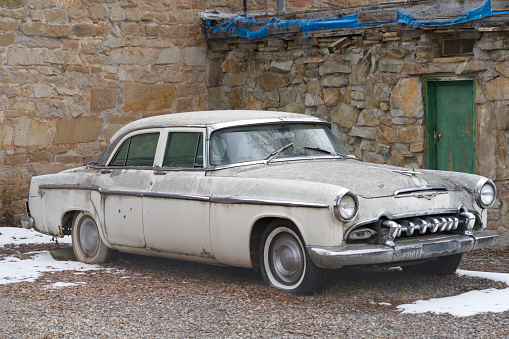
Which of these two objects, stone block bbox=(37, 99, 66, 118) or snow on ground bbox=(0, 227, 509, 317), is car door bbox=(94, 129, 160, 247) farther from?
stone block bbox=(37, 99, 66, 118)

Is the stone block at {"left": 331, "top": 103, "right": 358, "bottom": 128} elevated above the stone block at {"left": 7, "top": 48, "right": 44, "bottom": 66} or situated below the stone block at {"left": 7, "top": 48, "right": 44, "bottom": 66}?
below

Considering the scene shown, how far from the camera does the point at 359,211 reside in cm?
584

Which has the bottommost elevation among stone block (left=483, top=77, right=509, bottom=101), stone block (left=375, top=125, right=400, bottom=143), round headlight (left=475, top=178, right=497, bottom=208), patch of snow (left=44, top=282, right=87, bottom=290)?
patch of snow (left=44, top=282, right=87, bottom=290)

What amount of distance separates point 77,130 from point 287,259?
21.2 ft

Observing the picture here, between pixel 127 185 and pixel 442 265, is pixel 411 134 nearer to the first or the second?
pixel 442 265

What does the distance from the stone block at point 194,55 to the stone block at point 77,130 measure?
176cm

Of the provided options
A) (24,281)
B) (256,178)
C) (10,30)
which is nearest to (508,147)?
(256,178)

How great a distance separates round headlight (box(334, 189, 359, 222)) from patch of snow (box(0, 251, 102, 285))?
287 cm

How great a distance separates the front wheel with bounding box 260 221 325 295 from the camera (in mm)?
6008

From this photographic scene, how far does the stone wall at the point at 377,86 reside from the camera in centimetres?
936

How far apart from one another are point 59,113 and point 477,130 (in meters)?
5.81

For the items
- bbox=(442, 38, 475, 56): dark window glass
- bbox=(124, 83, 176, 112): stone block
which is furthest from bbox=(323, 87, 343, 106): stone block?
bbox=(124, 83, 176, 112): stone block

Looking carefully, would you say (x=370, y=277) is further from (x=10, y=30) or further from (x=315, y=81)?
(x=10, y=30)

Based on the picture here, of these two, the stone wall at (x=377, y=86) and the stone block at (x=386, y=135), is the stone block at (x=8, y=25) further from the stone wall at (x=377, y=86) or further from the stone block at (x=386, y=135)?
the stone block at (x=386, y=135)
